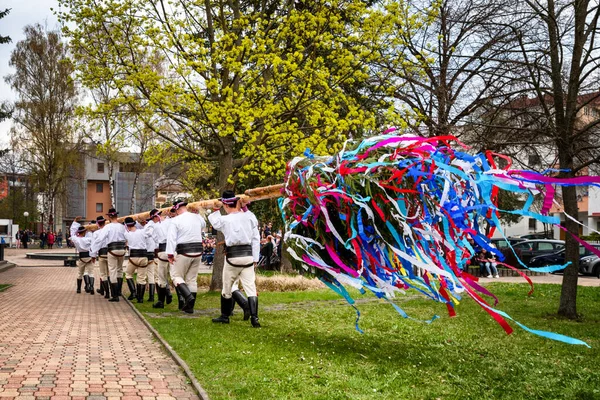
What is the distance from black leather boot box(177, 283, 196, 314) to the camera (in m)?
11.4

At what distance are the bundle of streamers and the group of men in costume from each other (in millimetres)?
2104

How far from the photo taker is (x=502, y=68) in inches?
435

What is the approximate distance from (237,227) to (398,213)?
3.52 meters

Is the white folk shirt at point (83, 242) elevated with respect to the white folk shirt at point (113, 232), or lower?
lower

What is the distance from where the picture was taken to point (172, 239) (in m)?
11.4

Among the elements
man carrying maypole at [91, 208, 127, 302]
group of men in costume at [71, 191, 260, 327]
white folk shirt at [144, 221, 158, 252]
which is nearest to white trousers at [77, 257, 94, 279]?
group of men in costume at [71, 191, 260, 327]

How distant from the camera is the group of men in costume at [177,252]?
9852 mm

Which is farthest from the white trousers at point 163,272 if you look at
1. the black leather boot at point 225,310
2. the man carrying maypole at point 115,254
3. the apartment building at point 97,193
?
the apartment building at point 97,193

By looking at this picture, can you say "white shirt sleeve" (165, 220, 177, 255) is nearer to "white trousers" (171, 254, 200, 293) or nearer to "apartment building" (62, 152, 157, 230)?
"white trousers" (171, 254, 200, 293)

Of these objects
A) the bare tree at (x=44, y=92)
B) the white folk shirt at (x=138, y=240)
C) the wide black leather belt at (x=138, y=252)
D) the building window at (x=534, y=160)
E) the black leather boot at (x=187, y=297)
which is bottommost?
the black leather boot at (x=187, y=297)

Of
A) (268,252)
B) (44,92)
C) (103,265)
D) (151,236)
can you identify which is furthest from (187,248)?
(44,92)

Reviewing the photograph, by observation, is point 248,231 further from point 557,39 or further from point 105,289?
point 105,289

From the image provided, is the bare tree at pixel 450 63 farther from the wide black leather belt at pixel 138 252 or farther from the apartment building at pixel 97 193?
the apartment building at pixel 97 193

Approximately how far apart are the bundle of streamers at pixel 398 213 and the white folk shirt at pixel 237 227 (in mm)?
2046
